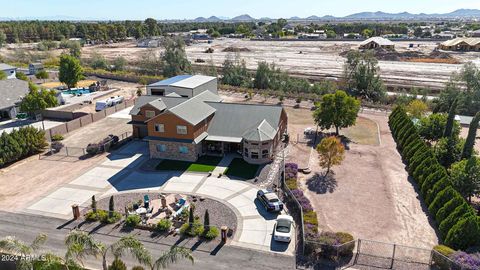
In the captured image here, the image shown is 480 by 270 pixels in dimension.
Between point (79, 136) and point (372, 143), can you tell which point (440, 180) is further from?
point (79, 136)

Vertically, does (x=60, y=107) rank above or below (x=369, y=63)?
below

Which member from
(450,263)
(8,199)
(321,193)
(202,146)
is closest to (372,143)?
Answer: (321,193)

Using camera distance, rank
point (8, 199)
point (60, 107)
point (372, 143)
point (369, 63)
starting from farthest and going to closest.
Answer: point (369, 63) → point (60, 107) → point (372, 143) → point (8, 199)

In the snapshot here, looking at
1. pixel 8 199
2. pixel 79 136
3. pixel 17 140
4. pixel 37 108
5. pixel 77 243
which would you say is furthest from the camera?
pixel 37 108

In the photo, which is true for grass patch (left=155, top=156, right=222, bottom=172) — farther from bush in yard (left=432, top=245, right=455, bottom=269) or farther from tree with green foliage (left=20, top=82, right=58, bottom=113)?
tree with green foliage (left=20, top=82, right=58, bottom=113)

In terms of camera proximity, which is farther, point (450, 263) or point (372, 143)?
point (372, 143)

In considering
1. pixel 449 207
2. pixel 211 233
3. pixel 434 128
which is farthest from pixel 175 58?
pixel 449 207

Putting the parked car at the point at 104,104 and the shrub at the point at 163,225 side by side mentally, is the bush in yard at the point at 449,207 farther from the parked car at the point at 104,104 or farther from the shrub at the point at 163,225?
the parked car at the point at 104,104

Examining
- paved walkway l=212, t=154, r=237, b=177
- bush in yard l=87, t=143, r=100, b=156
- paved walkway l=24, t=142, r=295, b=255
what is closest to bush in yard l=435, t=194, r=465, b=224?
paved walkway l=24, t=142, r=295, b=255
